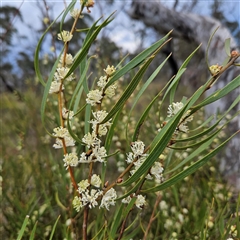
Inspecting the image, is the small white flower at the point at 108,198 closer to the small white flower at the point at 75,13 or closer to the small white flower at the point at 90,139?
the small white flower at the point at 90,139

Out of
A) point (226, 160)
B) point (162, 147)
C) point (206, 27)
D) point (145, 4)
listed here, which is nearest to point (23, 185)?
point (162, 147)

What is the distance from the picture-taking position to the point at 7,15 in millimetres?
7008

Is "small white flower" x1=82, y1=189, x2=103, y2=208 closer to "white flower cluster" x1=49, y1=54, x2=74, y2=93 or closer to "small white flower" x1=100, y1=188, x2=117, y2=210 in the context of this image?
"small white flower" x1=100, y1=188, x2=117, y2=210

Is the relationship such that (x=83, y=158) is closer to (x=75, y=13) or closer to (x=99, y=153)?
(x=99, y=153)

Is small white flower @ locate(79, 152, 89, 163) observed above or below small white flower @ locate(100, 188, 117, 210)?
above

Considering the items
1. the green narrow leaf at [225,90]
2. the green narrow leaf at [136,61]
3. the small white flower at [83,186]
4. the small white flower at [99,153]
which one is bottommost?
the small white flower at [83,186]

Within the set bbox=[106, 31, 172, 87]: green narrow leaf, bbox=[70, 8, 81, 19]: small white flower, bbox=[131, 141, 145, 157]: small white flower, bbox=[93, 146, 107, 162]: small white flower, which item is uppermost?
bbox=[70, 8, 81, 19]: small white flower

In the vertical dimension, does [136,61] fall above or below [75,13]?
below

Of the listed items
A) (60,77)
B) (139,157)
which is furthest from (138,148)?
(60,77)

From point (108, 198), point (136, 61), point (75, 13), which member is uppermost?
point (75, 13)

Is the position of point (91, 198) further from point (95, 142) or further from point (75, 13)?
point (75, 13)

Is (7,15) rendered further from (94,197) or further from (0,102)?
(94,197)

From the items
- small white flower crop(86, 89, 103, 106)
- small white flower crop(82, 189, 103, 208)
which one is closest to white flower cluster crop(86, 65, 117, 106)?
small white flower crop(86, 89, 103, 106)

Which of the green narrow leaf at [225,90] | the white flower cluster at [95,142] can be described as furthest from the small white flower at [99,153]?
the green narrow leaf at [225,90]
